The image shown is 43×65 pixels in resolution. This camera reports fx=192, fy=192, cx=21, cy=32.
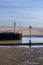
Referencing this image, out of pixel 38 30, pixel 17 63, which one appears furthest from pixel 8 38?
pixel 38 30

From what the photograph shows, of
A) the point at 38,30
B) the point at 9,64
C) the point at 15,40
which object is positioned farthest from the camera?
the point at 38,30

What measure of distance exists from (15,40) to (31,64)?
5.84 metres

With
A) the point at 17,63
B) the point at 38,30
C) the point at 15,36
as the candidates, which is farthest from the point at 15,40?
the point at 38,30

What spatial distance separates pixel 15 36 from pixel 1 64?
5.89m

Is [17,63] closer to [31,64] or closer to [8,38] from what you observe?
[31,64]

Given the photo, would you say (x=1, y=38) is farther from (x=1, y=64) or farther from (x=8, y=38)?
(x=1, y=64)

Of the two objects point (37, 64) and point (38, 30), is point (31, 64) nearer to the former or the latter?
point (37, 64)

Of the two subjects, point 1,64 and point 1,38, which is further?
point 1,38

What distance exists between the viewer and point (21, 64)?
5.12m

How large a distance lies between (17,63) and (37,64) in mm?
548

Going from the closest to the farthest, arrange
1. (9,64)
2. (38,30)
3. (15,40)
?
1. (9,64)
2. (15,40)
3. (38,30)

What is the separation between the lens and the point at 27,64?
5.17 metres

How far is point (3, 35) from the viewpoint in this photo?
11000mm

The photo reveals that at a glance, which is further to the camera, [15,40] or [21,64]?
[15,40]
